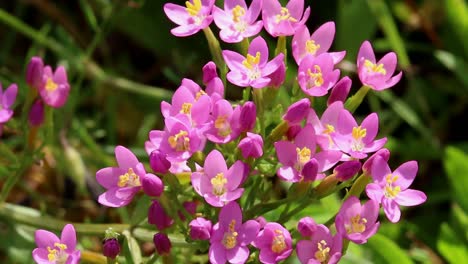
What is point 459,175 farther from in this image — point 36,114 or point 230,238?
point 36,114

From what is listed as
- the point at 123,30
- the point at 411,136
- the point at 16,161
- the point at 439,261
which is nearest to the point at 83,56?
the point at 123,30

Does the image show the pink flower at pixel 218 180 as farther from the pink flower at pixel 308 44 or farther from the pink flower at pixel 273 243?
the pink flower at pixel 308 44

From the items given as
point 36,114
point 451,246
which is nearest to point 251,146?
point 36,114

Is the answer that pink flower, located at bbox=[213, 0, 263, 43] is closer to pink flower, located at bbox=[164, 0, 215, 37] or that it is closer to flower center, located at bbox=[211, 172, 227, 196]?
pink flower, located at bbox=[164, 0, 215, 37]

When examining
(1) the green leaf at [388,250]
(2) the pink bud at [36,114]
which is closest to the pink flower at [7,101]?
(2) the pink bud at [36,114]

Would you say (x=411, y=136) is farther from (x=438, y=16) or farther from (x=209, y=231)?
(x=209, y=231)

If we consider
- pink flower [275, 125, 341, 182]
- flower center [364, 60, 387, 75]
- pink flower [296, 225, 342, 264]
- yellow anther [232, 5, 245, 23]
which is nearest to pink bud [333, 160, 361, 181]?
pink flower [275, 125, 341, 182]

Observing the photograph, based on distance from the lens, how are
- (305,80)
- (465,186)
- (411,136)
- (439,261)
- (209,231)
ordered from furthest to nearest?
(411,136)
(439,261)
(465,186)
(305,80)
(209,231)
